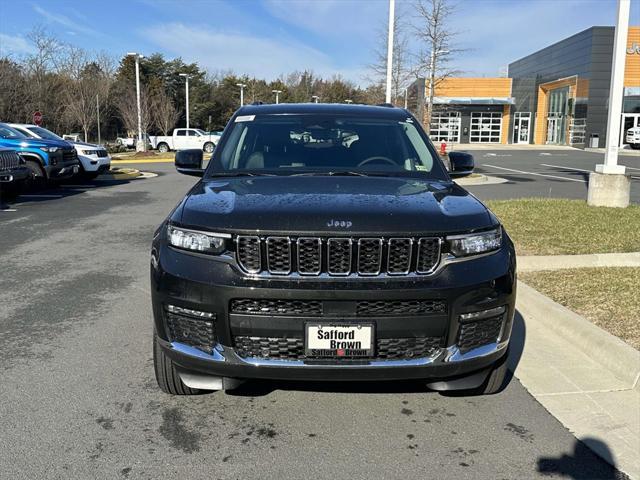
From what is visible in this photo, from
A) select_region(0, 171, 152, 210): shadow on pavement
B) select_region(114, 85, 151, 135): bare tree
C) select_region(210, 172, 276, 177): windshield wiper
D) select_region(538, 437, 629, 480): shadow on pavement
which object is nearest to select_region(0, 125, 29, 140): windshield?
select_region(0, 171, 152, 210): shadow on pavement

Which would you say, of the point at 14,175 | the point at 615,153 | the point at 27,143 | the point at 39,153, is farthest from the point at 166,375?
the point at 27,143

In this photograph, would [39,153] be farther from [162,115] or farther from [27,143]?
[162,115]

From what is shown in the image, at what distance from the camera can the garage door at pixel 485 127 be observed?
208ft

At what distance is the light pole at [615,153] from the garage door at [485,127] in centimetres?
5460

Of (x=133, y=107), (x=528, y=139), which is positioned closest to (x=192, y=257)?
(x=133, y=107)

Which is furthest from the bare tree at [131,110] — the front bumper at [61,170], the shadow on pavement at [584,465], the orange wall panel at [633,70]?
the orange wall panel at [633,70]

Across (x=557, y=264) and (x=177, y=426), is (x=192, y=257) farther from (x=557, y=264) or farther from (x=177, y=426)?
(x=557, y=264)

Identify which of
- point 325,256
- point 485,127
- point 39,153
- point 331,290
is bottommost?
point 331,290

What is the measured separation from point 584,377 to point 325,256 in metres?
2.16

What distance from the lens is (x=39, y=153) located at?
14516 mm

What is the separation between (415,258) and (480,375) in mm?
863

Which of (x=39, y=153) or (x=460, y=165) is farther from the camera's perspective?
(x=39, y=153)

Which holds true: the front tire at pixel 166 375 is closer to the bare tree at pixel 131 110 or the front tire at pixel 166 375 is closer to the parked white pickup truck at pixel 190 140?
the parked white pickup truck at pixel 190 140

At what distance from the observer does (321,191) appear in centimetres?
337
